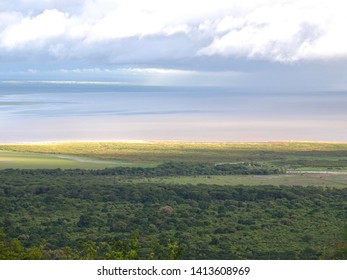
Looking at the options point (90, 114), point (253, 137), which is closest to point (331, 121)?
point (253, 137)

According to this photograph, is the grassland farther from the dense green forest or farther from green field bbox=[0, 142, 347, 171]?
the dense green forest

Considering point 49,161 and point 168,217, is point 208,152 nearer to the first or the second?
point 49,161

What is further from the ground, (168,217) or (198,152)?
(198,152)

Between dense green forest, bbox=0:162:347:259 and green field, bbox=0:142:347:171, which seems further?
green field, bbox=0:142:347:171

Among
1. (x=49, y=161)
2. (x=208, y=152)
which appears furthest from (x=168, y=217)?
(x=208, y=152)

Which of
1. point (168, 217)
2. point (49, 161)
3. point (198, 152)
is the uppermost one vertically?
point (198, 152)

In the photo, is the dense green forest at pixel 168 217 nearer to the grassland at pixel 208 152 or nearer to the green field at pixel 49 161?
the green field at pixel 49 161

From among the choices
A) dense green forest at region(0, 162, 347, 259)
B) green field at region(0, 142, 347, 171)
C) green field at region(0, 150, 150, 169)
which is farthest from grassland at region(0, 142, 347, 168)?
dense green forest at region(0, 162, 347, 259)

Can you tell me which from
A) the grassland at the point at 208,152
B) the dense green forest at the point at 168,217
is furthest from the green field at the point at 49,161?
the dense green forest at the point at 168,217
